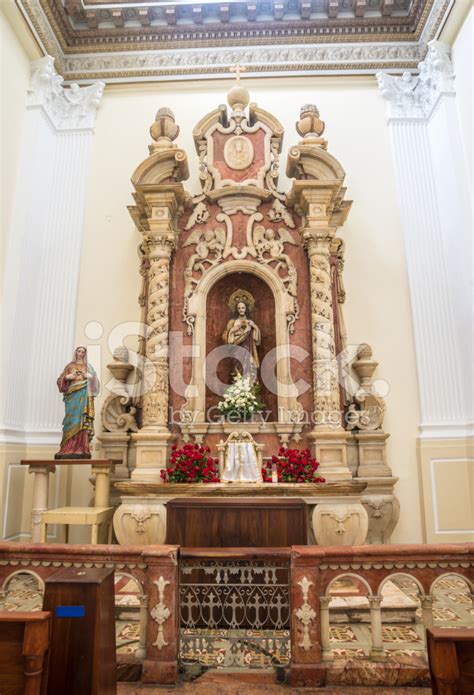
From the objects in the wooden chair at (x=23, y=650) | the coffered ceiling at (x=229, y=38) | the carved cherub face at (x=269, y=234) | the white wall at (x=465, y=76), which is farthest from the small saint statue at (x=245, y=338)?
the wooden chair at (x=23, y=650)

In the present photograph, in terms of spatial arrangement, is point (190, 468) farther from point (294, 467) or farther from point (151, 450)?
point (294, 467)

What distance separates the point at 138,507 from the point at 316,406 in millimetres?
2344

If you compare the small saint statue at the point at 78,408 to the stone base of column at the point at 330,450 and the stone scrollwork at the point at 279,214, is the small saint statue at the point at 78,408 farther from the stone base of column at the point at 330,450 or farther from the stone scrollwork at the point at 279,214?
the stone scrollwork at the point at 279,214

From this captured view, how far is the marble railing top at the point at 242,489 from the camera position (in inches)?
204

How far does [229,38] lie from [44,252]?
4457 millimetres

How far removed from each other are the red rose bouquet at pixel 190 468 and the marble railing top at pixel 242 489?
29 cm

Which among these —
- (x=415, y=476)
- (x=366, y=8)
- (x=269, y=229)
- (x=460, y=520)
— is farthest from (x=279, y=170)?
(x=460, y=520)

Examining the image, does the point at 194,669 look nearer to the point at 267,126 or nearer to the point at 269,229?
the point at 269,229

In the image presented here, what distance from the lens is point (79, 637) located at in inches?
86.9

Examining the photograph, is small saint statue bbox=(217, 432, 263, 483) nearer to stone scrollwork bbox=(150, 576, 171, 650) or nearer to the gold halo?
the gold halo

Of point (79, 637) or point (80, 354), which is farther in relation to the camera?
point (80, 354)

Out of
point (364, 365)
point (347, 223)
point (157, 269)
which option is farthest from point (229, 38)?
point (364, 365)

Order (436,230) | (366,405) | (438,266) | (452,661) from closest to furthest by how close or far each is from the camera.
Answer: (452,661), (366,405), (438,266), (436,230)

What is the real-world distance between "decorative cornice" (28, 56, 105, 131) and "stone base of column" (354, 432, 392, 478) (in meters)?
6.13
